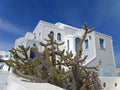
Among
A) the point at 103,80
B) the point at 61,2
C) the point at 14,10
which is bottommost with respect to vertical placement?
the point at 103,80

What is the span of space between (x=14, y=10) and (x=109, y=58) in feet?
62.2

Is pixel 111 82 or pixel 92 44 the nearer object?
pixel 111 82

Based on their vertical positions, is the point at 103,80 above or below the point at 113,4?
below

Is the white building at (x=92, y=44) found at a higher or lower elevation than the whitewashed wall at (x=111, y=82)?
higher

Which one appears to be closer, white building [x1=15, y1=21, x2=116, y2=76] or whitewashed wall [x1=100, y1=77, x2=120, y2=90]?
whitewashed wall [x1=100, y1=77, x2=120, y2=90]

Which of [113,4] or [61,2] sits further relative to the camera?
[61,2]

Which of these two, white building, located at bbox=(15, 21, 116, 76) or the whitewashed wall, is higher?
white building, located at bbox=(15, 21, 116, 76)

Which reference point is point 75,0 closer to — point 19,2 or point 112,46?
point 19,2

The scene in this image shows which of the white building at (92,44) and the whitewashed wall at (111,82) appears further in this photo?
the white building at (92,44)

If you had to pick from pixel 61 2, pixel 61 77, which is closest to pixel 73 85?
pixel 61 77

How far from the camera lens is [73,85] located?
744cm

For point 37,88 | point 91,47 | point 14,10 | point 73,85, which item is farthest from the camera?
point 91,47

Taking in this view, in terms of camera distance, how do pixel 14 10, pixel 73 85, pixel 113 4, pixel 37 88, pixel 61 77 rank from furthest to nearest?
pixel 14 10 → pixel 113 4 → pixel 73 85 → pixel 61 77 → pixel 37 88

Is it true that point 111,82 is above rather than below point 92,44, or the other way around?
below
